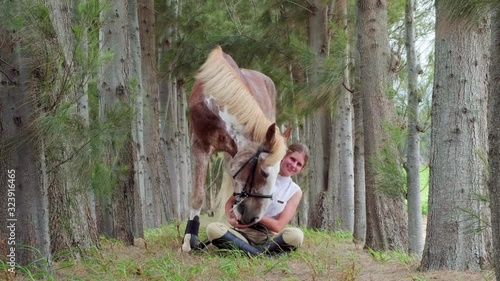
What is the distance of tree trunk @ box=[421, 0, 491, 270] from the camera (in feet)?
15.1

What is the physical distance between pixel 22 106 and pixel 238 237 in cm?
290

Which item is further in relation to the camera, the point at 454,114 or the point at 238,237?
the point at 238,237

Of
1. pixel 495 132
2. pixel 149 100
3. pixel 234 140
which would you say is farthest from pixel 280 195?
pixel 149 100

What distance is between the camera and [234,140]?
665cm

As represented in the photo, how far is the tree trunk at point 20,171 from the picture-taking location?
423 cm

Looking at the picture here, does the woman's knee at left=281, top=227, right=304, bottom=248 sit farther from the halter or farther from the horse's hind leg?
the horse's hind leg

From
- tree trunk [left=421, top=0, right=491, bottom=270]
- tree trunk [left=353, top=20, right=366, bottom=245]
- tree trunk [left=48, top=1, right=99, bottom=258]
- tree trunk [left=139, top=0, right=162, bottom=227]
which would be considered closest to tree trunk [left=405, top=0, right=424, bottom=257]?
tree trunk [left=421, top=0, right=491, bottom=270]

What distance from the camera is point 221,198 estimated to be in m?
7.22

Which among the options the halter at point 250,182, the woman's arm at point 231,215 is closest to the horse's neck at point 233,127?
the halter at point 250,182

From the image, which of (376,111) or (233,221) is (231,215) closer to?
(233,221)

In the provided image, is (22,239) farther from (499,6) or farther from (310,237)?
(310,237)

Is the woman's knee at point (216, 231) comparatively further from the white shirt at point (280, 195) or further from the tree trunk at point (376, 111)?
the tree trunk at point (376, 111)

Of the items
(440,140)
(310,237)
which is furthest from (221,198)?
(440,140)

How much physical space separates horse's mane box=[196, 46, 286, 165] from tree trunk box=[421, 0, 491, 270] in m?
2.06
